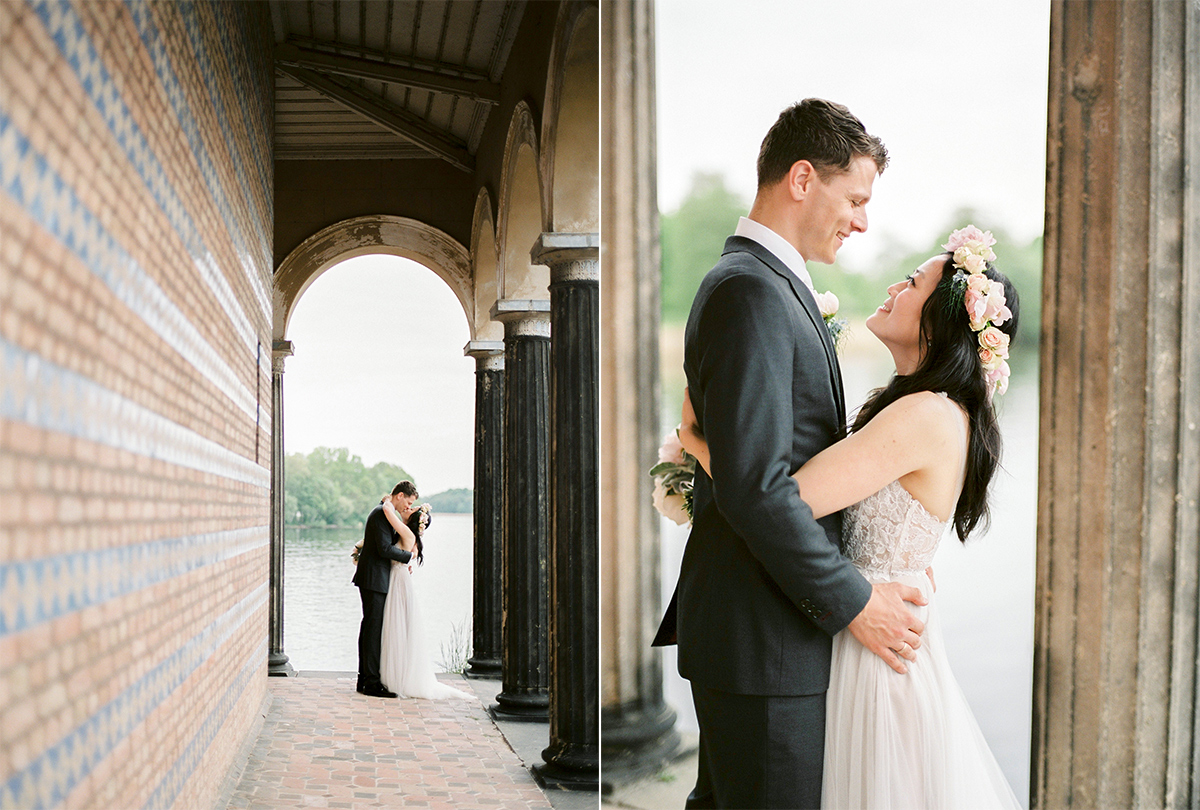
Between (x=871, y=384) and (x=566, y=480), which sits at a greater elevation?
(x=871, y=384)

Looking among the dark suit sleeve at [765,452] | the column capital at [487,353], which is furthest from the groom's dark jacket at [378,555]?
the dark suit sleeve at [765,452]

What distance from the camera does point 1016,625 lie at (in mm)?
3332

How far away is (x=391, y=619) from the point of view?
899 cm

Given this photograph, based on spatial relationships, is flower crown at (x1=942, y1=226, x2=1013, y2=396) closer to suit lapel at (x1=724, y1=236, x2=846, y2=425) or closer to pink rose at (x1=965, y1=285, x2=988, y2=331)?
pink rose at (x1=965, y1=285, x2=988, y2=331)

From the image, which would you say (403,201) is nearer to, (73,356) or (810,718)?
(73,356)

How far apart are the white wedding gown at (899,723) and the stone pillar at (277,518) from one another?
891 cm

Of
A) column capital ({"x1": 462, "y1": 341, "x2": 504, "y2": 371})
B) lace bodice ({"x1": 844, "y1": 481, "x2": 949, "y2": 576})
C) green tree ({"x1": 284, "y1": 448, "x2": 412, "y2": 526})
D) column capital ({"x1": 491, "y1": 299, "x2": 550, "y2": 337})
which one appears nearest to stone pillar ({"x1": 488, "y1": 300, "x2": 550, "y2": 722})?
column capital ({"x1": 491, "y1": 299, "x2": 550, "y2": 337})

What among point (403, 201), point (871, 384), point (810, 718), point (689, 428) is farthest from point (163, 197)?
point (403, 201)

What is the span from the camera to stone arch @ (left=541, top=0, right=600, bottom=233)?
5.90 meters

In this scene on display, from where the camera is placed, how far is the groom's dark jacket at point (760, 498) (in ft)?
7.15

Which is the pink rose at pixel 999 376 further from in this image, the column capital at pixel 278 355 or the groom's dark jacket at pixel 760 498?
the column capital at pixel 278 355

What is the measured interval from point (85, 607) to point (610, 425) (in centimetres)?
160

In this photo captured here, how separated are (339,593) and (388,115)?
14.4 metres

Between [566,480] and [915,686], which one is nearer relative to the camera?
[915,686]
